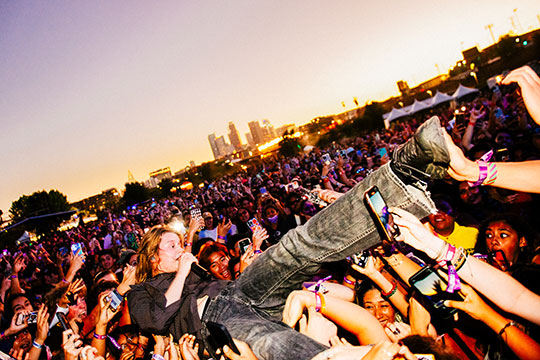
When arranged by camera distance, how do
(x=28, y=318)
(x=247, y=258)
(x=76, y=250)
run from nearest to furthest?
(x=247, y=258) < (x=28, y=318) < (x=76, y=250)

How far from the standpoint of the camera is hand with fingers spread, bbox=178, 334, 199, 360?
83.7 inches

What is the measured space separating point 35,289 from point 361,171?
10.5 m

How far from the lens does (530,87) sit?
6.15 ft

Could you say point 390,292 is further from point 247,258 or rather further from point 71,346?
point 71,346

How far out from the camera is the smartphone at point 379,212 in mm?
1485

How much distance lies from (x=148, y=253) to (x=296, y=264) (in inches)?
71.9

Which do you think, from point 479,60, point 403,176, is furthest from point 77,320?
point 479,60

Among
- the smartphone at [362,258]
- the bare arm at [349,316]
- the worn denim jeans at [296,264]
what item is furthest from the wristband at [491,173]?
the bare arm at [349,316]

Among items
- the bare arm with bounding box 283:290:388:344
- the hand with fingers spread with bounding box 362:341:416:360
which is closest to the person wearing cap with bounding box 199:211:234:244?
the bare arm with bounding box 283:290:388:344

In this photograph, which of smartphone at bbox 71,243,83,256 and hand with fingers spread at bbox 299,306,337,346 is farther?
smartphone at bbox 71,243,83,256

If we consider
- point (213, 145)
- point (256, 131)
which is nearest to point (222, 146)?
point (213, 145)

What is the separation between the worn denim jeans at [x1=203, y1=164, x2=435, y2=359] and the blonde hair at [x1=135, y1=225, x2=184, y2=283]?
39.1 inches

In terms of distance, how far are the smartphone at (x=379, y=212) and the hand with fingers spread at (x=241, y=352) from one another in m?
1.03

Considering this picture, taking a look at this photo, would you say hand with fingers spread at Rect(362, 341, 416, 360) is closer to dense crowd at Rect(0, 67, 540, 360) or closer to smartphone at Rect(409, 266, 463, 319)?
dense crowd at Rect(0, 67, 540, 360)
